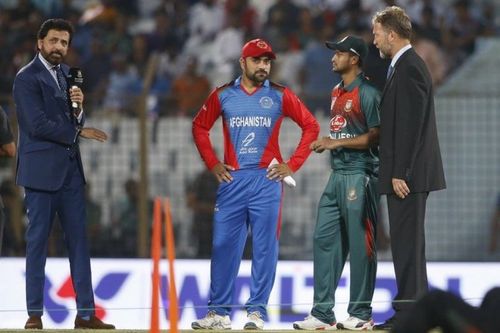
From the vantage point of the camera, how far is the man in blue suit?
32.5ft

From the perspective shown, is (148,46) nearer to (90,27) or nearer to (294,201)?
(90,27)

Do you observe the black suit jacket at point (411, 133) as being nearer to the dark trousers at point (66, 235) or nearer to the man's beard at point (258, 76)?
the man's beard at point (258, 76)

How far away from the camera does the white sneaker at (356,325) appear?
9.84m

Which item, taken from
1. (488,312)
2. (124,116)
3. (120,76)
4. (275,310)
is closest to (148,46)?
(120,76)

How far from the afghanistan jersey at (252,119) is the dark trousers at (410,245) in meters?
1.13

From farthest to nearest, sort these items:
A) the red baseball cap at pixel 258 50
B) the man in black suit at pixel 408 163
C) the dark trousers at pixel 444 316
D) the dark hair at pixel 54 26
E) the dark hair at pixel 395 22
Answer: the red baseball cap at pixel 258 50 < the dark hair at pixel 54 26 < the dark hair at pixel 395 22 < the man in black suit at pixel 408 163 < the dark trousers at pixel 444 316

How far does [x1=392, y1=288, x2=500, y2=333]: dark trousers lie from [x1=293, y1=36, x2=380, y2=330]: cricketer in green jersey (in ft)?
9.84

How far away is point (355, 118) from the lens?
10.0 meters

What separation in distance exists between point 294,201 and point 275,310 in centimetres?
228

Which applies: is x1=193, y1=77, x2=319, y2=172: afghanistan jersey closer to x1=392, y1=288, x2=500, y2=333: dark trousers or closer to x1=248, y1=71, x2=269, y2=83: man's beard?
x1=248, y1=71, x2=269, y2=83: man's beard

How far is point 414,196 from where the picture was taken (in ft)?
31.3

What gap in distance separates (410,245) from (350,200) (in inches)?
25.0

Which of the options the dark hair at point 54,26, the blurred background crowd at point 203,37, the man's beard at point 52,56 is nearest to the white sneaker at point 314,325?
the man's beard at point 52,56

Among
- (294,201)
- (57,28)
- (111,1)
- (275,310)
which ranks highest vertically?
(111,1)
